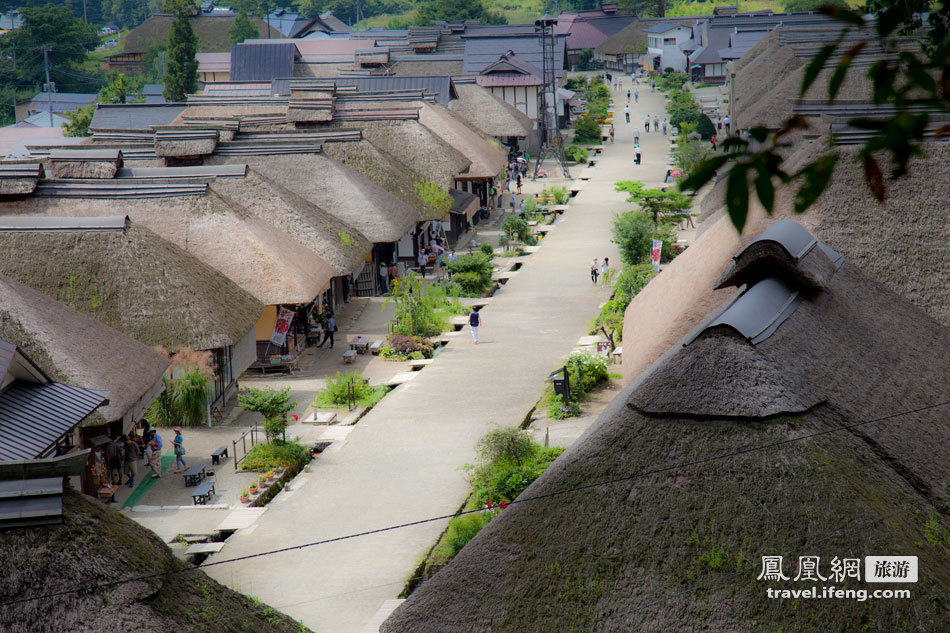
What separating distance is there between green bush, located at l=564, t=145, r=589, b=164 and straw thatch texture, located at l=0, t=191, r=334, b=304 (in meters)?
35.9

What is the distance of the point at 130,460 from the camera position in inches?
730

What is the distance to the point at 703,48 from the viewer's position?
85.1 meters

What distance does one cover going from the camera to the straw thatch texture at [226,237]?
24.3 meters

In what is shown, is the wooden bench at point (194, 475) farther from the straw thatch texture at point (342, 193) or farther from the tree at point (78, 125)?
the tree at point (78, 125)

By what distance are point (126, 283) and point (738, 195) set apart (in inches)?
760

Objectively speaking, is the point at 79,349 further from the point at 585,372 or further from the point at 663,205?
the point at 663,205

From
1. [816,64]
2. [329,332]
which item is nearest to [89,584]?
[816,64]

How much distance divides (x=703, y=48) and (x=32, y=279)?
2887 inches

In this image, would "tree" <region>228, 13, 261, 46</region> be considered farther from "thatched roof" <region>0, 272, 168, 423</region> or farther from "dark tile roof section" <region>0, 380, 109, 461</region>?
"dark tile roof section" <region>0, 380, 109, 461</region>

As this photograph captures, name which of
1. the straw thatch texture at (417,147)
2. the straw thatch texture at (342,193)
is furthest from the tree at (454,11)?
the straw thatch texture at (342,193)

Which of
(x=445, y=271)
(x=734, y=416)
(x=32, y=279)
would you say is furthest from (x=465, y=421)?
(x=445, y=271)

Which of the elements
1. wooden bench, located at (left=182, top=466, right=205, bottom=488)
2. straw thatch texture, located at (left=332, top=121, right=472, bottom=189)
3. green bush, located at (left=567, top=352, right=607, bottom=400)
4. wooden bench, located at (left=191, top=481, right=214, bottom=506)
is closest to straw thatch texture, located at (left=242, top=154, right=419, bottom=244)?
straw thatch texture, located at (left=332, top=121, right=472, bottom=189)

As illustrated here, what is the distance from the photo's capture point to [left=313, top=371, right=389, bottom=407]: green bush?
23078mm

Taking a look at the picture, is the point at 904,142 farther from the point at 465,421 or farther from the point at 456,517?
the point at 465,421
